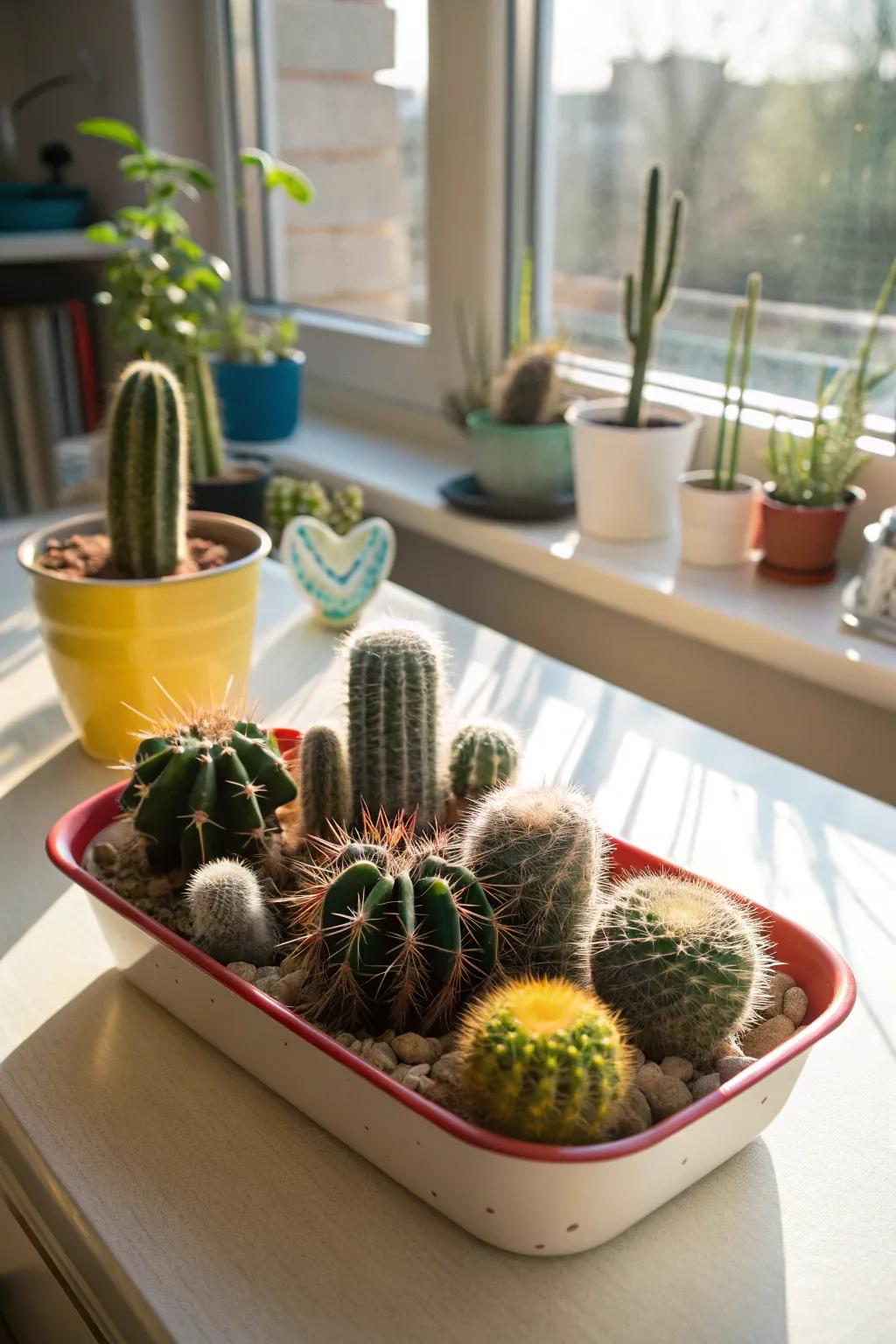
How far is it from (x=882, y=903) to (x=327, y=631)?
2.08 feet

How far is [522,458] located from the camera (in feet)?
4.66

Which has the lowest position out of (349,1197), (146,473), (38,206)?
(349,1197)

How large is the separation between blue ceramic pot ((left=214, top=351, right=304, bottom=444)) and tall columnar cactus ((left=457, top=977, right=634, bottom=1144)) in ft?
4.60

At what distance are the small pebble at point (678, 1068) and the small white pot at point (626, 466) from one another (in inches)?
33.0

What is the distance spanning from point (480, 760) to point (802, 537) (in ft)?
1.89

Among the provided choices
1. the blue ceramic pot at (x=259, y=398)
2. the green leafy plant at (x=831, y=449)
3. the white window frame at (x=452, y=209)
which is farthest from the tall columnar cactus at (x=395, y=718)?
the blue ceramic pot at (x=259, y=398)

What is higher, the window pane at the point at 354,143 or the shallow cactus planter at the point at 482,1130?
the window pane at the point at 354,143

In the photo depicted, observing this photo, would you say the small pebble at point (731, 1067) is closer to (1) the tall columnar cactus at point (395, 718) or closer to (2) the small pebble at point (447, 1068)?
(2) the small pebble at point (447, 1068)

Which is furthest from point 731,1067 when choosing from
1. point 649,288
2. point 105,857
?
point 649,288

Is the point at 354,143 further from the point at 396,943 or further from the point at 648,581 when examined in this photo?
the point at 396,943

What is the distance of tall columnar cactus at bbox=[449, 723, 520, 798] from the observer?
79 centimetres

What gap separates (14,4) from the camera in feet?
6.91

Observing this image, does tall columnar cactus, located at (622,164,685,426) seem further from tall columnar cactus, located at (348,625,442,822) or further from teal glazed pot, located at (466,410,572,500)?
tall columnar cactus, located at (348,625,442,822)

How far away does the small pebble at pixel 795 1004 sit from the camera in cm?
61
